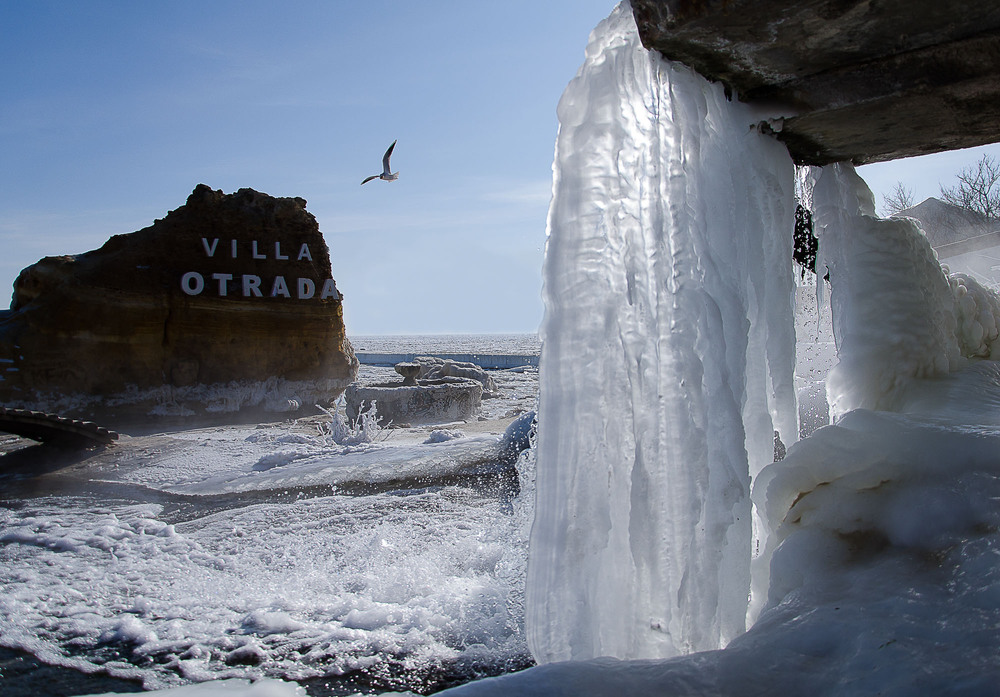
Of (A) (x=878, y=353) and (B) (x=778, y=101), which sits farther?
(A) (x=878, y=353)

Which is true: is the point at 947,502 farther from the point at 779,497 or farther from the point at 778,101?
the point at 778,101

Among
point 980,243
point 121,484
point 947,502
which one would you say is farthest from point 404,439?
point 947,502

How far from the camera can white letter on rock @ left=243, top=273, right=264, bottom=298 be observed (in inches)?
600

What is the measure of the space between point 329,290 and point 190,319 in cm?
323

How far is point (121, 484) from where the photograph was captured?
23.8 feet

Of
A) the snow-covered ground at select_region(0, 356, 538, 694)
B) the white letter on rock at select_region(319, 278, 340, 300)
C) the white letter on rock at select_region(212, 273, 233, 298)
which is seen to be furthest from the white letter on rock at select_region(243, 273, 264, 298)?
the snow-covered ground at select_region(0, 356, 538, 694)

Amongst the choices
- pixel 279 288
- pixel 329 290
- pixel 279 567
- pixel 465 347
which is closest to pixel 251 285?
pixel 279 288

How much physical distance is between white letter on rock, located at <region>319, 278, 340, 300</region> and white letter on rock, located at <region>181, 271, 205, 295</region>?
8.86 feet

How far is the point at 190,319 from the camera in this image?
48.0 ft

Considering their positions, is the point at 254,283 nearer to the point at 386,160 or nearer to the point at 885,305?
the point at 386,160

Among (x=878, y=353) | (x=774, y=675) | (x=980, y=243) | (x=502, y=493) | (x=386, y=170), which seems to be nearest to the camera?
(x=774, y=675)

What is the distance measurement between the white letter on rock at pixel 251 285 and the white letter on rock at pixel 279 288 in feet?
1.04

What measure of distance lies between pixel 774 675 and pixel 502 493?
4.73 meters

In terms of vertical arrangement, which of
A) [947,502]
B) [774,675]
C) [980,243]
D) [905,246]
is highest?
[980,243]
